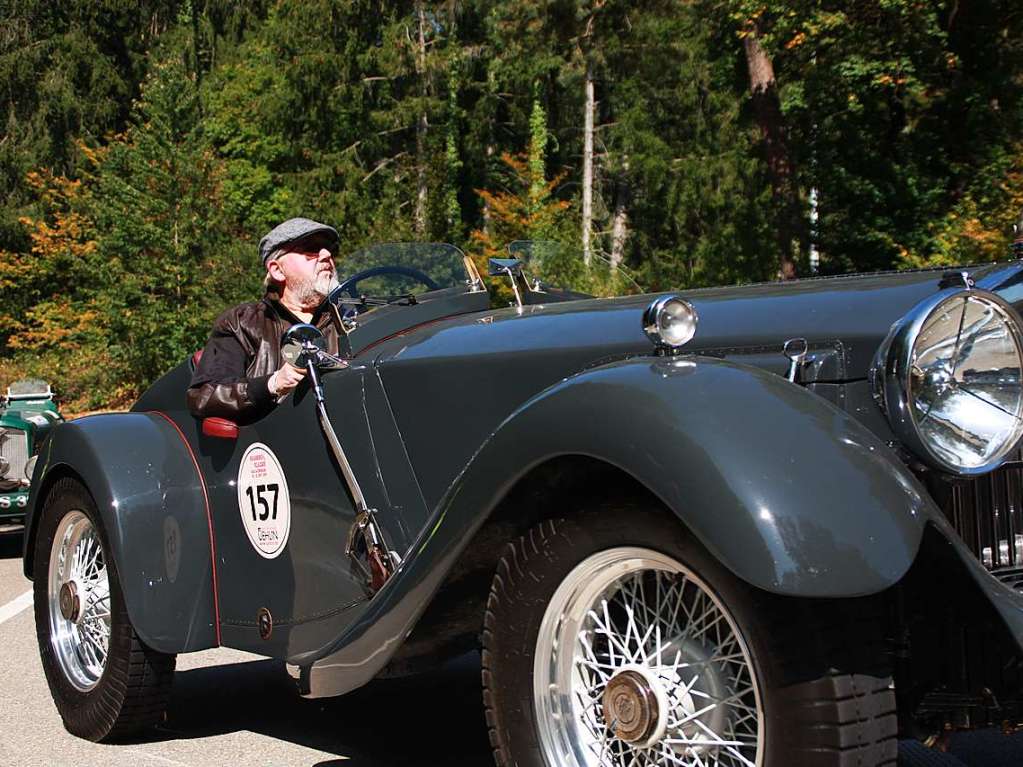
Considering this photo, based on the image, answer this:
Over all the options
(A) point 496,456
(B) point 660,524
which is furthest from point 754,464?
(A) point 496,456

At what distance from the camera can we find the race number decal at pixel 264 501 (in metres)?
4.27

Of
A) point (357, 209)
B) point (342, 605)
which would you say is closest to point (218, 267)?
point (357, 209)

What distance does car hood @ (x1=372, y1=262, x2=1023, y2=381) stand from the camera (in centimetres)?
312

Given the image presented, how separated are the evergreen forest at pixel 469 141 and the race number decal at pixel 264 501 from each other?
14.9m

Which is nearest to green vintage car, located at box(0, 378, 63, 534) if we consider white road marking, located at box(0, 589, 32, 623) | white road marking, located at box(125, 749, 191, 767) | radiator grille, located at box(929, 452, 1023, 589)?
white road marking, located at box(0, 589, 32, 623)

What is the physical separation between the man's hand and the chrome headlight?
1.46 meters

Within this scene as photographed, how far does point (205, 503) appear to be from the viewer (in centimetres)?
453

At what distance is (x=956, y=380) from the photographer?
114 inches

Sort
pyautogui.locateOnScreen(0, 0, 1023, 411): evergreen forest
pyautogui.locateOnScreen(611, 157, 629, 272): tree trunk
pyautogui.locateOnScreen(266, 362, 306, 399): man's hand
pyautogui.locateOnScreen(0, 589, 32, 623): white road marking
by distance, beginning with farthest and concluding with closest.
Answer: pyautogui.locateOnScreen(611, 157, 629, 272): tree trunk, pyautogui.locateOnScreen(0, 0, 1023, 411): evergreen forest, pyautogui.locateOnScreen(0, 589, 32, 623): white road marking, pyautogui.locateOnScreen(266, 362, 306, 399): man's hand

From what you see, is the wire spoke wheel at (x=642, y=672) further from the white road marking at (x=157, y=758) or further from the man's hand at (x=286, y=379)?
the white road marking at (x=157, y=758)

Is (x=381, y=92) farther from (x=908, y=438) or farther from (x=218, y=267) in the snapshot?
(x=908, y=438)

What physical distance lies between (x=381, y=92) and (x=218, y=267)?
12788mm

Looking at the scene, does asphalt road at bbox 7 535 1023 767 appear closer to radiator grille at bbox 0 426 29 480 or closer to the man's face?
the man's face

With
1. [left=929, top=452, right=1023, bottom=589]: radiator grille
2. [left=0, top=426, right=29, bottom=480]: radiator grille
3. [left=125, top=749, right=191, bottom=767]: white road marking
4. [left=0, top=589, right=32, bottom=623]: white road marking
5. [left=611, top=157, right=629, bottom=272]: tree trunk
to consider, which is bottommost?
Answer: [left=611, top=157, right=629, bottom=272]: tree trunk
